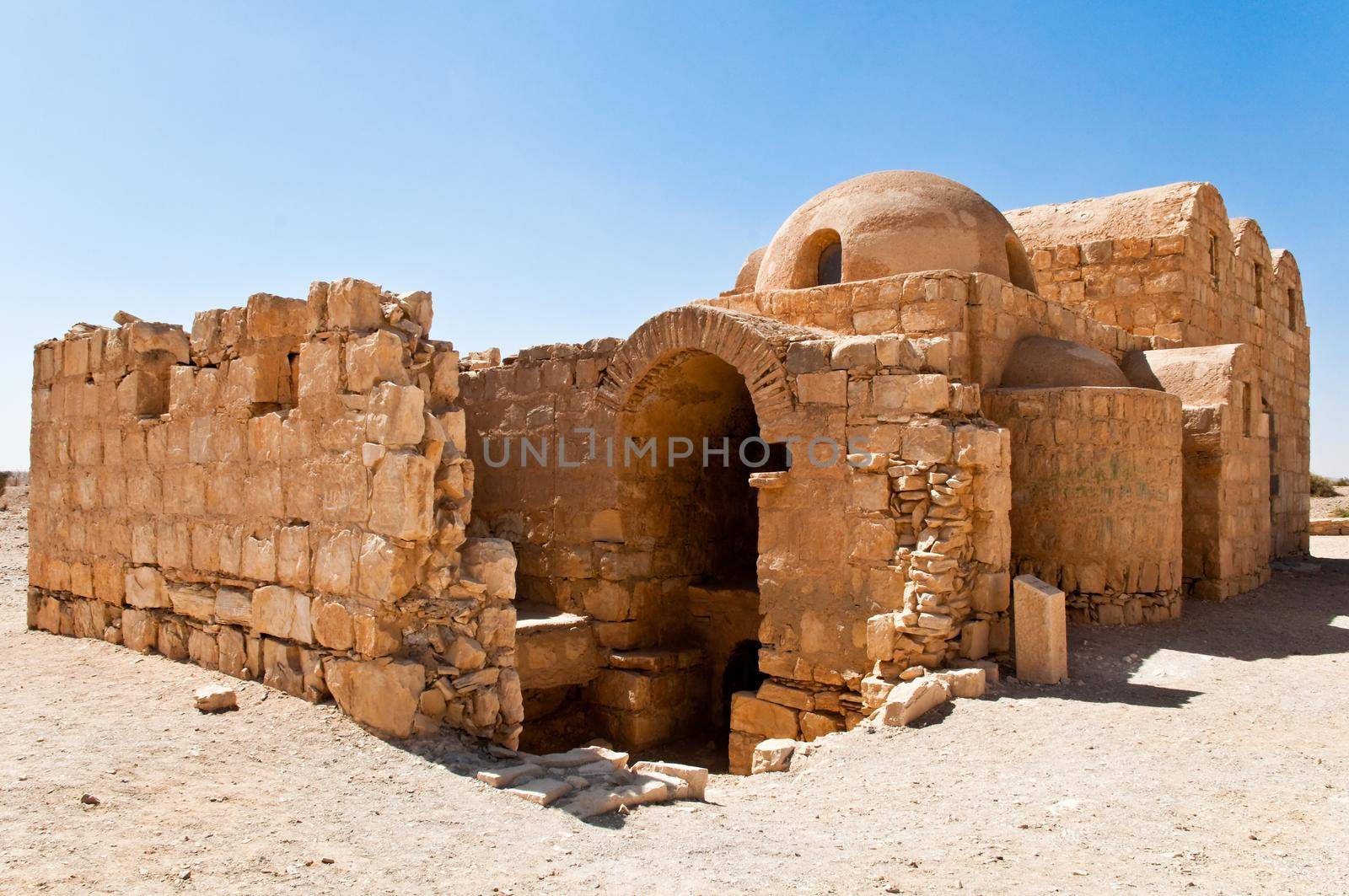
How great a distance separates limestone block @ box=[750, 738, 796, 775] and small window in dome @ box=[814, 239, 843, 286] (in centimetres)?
442

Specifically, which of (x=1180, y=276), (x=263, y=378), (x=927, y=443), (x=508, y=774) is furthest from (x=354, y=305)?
(x=1180, y=276)

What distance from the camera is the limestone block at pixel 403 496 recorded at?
430 centimetres

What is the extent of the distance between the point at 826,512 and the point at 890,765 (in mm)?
1955

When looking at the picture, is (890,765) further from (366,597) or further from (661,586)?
(661,586)

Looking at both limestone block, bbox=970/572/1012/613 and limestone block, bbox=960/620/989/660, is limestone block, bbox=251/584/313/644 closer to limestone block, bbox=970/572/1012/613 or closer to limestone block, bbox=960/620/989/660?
limestone block, bbox=960/620/989/660

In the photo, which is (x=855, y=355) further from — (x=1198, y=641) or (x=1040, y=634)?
(x=1198, y=641)

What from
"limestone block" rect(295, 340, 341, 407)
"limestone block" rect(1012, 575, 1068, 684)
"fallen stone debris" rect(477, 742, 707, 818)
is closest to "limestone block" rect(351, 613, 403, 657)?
"fallen stone debris" rect(477, 742, 707, 818)

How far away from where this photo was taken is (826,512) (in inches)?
253

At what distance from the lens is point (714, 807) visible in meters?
4.30

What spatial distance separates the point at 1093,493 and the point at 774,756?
10.7 feet

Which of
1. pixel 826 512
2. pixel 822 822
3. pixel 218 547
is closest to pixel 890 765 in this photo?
pixel 822 822

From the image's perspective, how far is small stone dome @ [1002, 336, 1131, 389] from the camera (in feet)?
24.3

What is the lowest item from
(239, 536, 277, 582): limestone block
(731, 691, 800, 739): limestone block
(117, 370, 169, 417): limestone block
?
(731, 691, 800, 739): limestone block

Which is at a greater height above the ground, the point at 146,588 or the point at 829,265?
the point at 829,265
